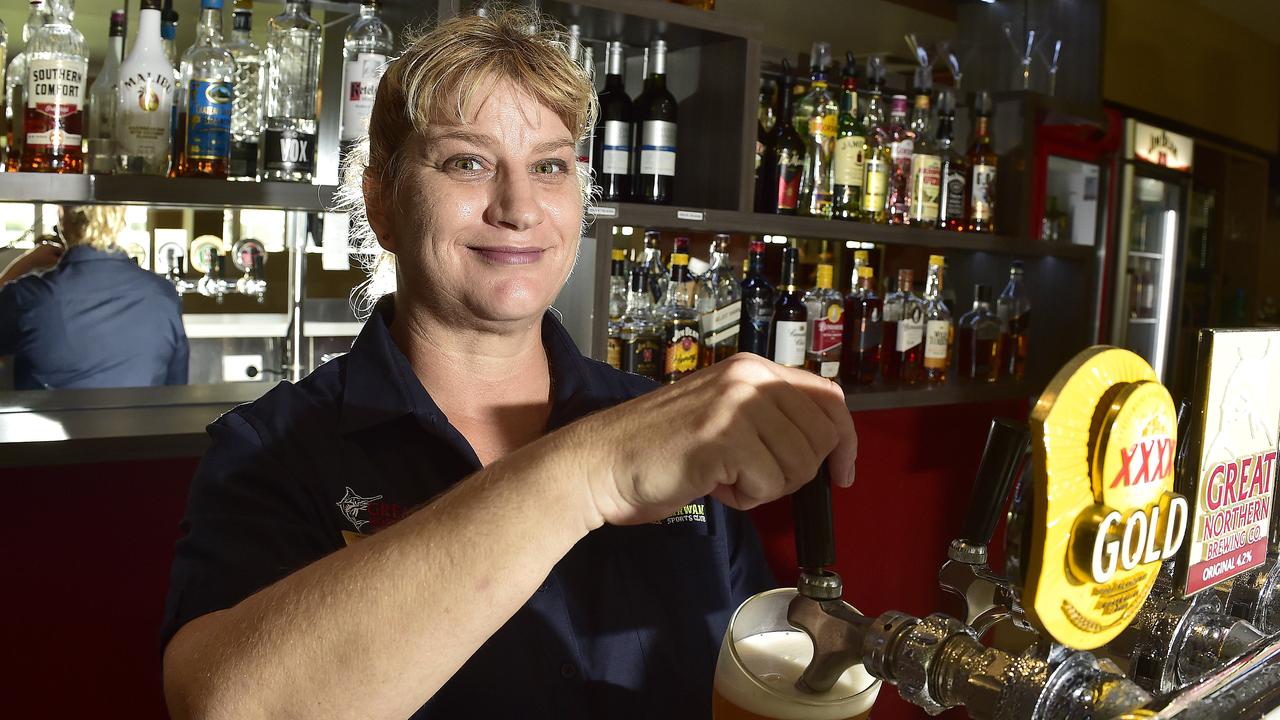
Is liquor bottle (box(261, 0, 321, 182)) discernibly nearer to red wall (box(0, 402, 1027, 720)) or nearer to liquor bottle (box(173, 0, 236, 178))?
liquor bottle (box(173, 0, 236, 178))

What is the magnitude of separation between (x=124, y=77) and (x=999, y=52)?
302 cm

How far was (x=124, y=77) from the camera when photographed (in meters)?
1.83

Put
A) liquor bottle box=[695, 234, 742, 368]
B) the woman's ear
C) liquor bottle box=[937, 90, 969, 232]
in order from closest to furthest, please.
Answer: the woman's ear → liquor bottle box=[695, 234, 742, 368] → liquor bottle box=[937, 90, 969, 232]

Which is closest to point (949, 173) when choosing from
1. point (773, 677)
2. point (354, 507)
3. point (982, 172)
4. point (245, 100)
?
point (982, 172)

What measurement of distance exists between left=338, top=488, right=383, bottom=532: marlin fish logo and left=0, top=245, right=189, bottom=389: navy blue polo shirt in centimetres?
114

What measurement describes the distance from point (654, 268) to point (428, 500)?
138 centimetres

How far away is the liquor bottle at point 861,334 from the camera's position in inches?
106

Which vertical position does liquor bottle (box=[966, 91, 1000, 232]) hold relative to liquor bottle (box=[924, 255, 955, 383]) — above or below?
above

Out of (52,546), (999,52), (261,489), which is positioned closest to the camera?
(261,489)

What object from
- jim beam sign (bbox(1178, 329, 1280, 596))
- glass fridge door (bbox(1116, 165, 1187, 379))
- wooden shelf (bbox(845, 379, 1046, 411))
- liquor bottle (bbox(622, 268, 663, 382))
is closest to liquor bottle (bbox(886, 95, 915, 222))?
wooden shelf (bbox(845, 379, 1046, 411))

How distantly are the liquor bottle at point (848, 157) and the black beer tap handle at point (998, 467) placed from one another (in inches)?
78.5

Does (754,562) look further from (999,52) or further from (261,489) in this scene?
(999,52)

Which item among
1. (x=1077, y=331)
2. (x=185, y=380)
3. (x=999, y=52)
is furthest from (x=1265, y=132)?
(x=185, y=380)

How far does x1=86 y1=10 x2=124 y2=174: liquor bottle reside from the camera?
1.87 m
